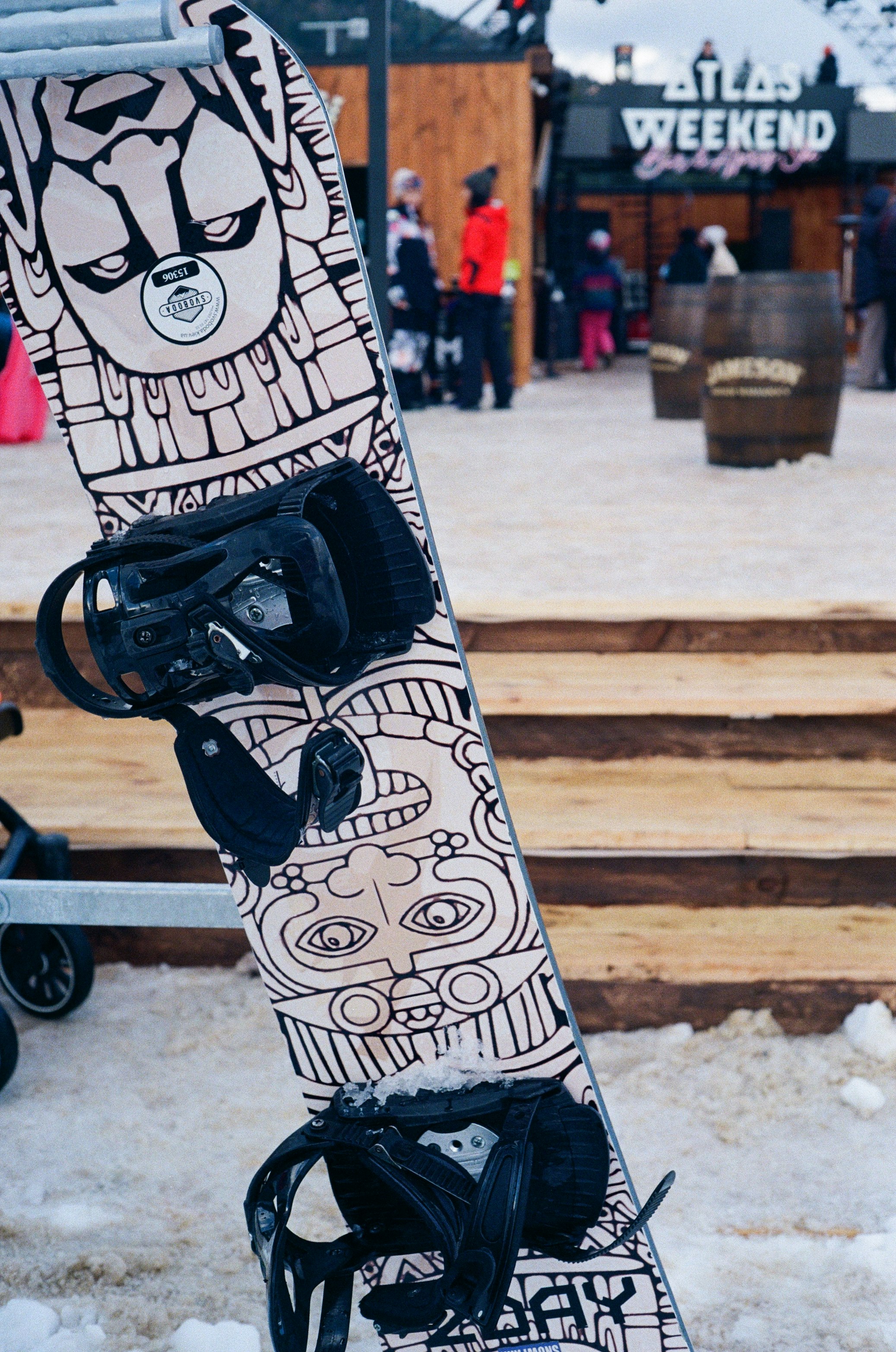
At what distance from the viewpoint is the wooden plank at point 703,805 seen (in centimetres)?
216

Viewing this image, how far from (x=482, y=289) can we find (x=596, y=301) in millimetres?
6076

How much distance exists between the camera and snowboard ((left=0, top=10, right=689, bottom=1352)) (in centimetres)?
115

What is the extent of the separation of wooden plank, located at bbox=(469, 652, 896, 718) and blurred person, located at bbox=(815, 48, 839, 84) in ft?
55.8

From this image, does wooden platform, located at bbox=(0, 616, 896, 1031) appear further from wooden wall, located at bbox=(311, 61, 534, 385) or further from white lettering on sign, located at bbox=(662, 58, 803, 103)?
white lettering on sign, located at bbox=(662, 58, 803, 103)

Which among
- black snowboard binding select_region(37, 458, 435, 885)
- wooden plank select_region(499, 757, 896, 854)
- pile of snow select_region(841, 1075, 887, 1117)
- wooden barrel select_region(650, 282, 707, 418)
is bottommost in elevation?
wooden barrel select_region(650, 282, 707, 418)

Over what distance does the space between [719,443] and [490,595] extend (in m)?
2.79

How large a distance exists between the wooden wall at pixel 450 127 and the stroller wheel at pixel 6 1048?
336 inches

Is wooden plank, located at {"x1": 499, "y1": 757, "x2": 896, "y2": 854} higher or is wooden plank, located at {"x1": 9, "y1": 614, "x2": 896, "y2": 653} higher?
wooden plank, located at {"x1": 9, "y1": 614, "x2": 896, "y2": 653}

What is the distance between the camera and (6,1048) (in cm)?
187

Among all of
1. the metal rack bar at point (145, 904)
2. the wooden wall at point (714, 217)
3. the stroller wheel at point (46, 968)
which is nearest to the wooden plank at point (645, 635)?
the stroller wheel at point (46, 968)

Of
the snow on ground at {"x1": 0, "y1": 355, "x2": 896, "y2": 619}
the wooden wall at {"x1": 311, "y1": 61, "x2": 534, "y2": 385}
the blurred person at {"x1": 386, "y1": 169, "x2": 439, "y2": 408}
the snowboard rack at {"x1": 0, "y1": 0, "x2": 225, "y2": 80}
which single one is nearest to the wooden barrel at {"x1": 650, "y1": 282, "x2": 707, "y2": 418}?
the snow on ground at {"x1": 0, "y1": 355, "x2": 896, "y2": 619}

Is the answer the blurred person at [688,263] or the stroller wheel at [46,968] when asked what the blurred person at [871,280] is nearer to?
the blurred person at [688,263]

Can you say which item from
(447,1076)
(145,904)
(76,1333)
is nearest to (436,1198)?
(447,1076)

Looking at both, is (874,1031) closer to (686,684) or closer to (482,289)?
(686,684)
